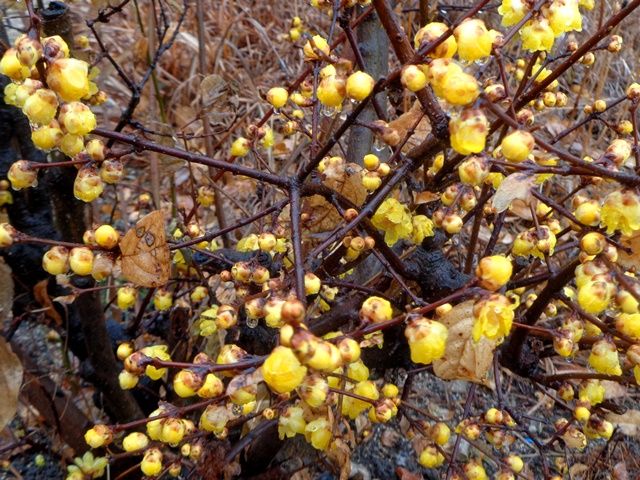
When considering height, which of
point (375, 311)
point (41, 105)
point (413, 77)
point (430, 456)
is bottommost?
point (430, 456)

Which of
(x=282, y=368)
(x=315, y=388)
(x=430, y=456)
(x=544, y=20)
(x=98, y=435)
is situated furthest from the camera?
(x=430, y=456)

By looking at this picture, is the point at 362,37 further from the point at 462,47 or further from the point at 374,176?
the point at 462,47

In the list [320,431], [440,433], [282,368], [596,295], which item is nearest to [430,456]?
[440,433]

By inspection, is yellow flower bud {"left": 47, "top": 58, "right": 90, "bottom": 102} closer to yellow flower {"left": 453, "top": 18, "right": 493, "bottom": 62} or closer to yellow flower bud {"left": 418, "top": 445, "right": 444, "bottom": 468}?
yellow flower {"left": 453, "top": 18, "right": 493, "bottom": 62}

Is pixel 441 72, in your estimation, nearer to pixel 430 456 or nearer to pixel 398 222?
pixel 398 222

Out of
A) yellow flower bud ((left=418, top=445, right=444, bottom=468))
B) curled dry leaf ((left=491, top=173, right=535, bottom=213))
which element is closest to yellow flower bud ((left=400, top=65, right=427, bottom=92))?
curled dry leaf ((left=491, top=173, right=535, bottom=213))

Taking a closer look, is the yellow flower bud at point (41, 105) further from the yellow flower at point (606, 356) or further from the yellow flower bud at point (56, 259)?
the yellow flower at point (606, 356)

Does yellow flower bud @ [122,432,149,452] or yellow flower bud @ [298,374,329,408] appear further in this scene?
yellow flower bud @ [122,432,149,452]

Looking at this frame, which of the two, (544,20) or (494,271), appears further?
(544,20)
